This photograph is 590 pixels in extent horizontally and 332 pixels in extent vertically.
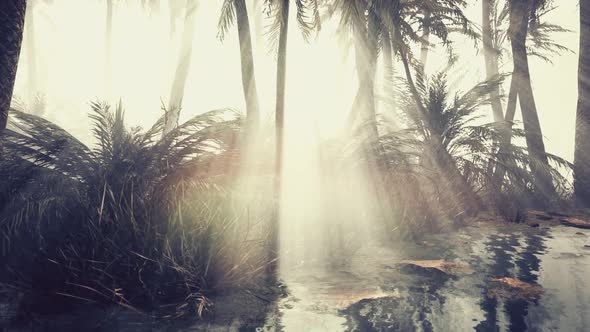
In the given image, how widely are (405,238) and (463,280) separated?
1.94 meters

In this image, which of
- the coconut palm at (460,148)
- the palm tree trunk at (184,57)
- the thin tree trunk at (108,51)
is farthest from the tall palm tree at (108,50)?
the coconut palm at (460,148)

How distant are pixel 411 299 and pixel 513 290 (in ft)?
3.12

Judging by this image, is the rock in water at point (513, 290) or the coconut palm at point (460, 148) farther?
the coconut palm at point (460, 148)

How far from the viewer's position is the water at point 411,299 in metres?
3.14

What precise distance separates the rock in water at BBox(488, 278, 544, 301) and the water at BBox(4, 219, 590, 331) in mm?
62

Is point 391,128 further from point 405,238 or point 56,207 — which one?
point 56,207

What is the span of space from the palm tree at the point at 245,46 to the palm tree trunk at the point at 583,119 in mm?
7555

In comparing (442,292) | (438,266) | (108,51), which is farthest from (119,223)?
(108,51)

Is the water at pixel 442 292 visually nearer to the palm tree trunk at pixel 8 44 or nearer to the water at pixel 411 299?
the water at pixel 411 299

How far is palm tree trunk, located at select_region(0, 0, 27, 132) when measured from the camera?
353 centimetres

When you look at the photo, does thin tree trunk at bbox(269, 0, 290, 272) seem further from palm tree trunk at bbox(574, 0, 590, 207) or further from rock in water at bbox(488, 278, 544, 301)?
palm tree trunk at bbox(574, 0, 590, 207)

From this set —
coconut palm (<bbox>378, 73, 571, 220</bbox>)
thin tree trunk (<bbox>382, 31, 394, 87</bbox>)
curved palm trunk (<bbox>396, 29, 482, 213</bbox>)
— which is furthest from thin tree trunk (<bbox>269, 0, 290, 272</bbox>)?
thin tree trunk (<bbox>382, 31, 394, 87</bbox>)

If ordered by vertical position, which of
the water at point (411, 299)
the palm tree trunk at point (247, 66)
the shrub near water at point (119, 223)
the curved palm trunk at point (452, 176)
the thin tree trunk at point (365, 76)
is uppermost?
the thin tree trunk at point (365, 76)

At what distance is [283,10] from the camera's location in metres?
6.77
